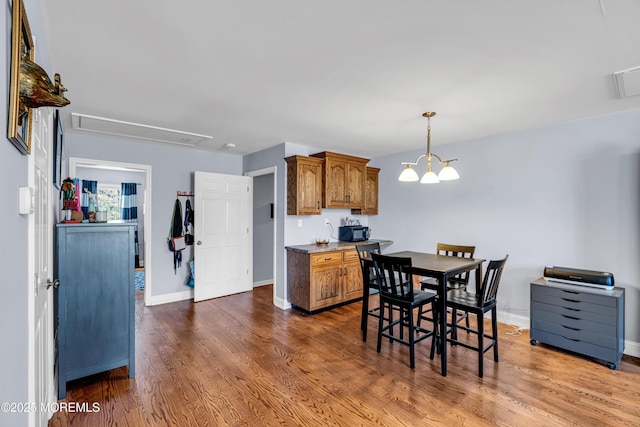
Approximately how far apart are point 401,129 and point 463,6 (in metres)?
2.22

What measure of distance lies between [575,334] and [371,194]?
10.9ft

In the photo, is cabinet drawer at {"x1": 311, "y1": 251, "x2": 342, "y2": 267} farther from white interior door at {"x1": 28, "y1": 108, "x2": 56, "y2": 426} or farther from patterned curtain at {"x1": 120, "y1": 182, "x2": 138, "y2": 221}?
patterned curtain at {"x1": 120, "y1": 182, "x2": 138, "y2": 221}

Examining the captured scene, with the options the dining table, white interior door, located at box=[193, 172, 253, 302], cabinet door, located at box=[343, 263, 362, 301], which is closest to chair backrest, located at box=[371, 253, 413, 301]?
the dining table

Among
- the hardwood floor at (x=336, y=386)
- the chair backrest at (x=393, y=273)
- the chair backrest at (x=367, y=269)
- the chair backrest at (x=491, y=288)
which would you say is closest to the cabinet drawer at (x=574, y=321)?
the hardwood floor at (x=336, y=386)

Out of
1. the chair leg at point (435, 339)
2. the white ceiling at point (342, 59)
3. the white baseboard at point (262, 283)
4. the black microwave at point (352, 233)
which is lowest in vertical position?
the white baseboard at point (262, 283)

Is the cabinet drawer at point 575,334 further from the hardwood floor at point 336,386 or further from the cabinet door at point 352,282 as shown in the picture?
the cabinet door at point 352,282

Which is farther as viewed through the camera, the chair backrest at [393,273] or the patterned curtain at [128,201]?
the patterned curtain at [128,201]

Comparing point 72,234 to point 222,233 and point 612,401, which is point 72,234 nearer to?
point 222,233

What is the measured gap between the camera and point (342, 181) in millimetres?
4773

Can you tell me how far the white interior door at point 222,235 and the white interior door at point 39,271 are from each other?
8.41 feet

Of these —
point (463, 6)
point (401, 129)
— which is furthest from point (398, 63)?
point (401, 129)

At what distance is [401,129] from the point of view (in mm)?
3746

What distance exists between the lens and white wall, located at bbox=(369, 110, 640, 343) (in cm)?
307

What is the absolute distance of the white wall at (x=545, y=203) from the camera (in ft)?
10.1
